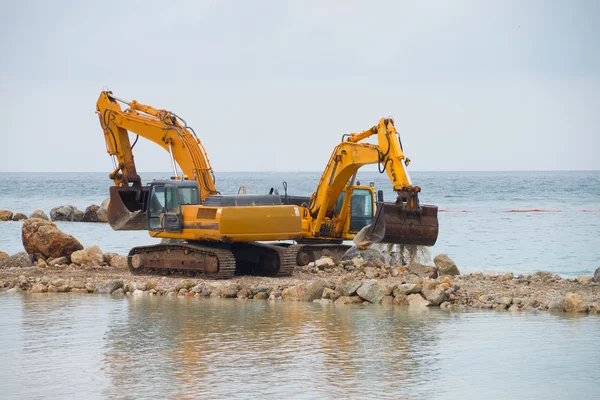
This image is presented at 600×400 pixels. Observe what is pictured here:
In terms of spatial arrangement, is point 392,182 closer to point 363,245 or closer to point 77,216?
point 363,245

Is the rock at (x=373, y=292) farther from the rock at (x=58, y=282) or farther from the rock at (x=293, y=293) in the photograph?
the rock at (x=58, y=282)

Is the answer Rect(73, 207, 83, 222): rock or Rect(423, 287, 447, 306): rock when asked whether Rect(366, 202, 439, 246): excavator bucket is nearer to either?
Rect(423, 287, 447, 306): rock

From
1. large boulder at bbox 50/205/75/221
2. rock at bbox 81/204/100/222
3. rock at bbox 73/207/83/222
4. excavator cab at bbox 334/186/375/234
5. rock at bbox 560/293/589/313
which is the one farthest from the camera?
large boulder at bbox 50/205/75/221

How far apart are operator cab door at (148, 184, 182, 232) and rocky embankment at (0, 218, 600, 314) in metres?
1.09

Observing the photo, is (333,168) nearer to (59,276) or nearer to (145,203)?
(145,203)

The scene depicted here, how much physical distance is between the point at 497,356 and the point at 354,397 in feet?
10.3

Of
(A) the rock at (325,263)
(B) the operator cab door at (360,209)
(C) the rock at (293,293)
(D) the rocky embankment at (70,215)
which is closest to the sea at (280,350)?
(C) the rock at (293,293)

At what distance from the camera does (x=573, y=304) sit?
53.3 feet

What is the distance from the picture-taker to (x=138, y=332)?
A: 14688mm

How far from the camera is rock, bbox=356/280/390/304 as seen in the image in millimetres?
17531

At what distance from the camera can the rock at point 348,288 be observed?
1780 cm

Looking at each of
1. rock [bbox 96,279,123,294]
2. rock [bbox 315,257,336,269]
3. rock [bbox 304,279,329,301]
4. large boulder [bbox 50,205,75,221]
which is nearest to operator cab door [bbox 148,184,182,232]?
rock [bbox 96,279,123,294]

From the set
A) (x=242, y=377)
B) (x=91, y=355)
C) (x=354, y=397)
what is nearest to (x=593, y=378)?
(x=354, y=397)

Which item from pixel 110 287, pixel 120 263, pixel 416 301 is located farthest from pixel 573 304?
pixel 120 263
